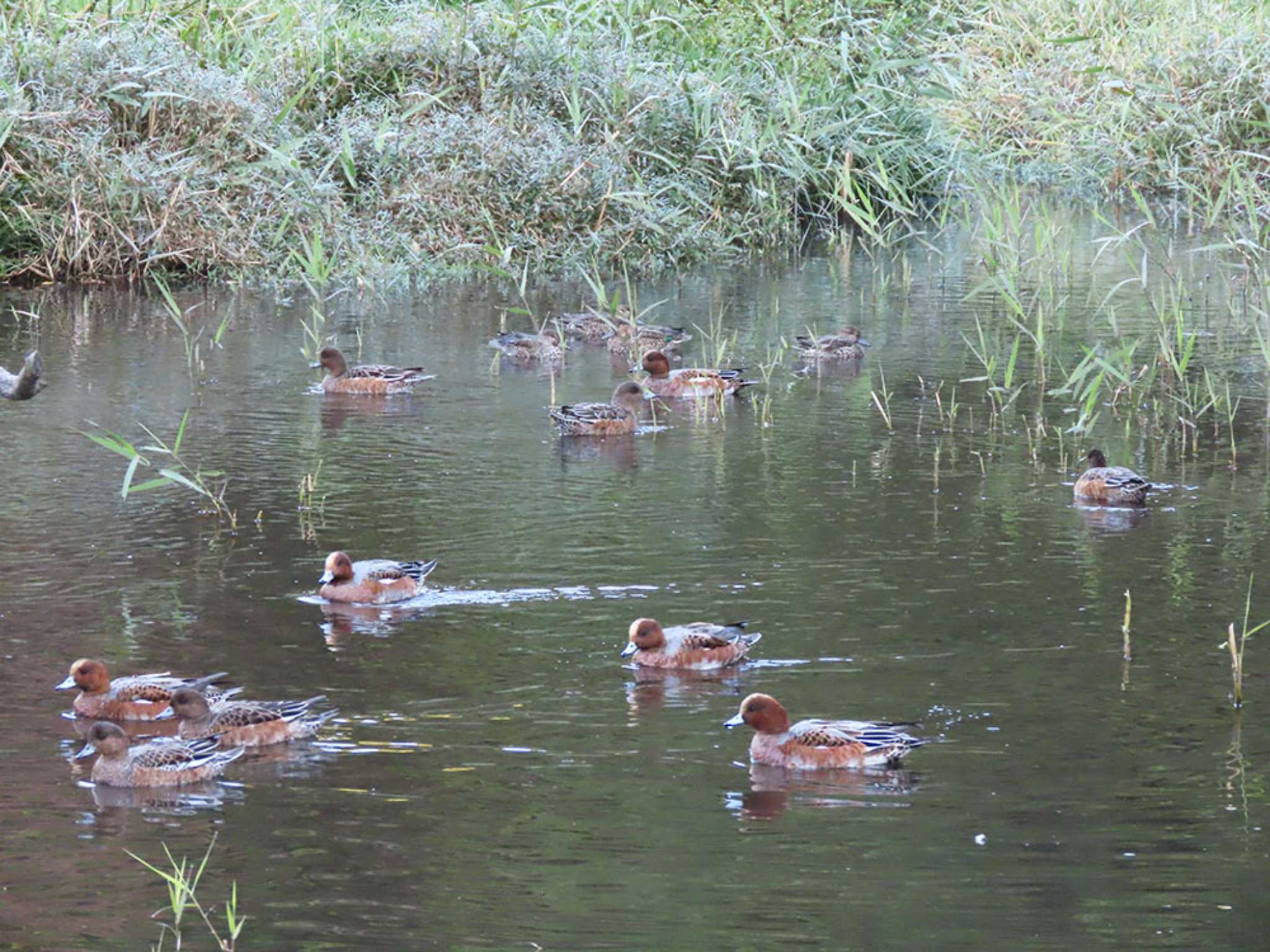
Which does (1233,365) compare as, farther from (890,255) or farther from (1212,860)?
(1212,860)

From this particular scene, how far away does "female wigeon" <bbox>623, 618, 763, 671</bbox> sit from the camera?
883 centimetres

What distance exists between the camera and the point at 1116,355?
13938mm

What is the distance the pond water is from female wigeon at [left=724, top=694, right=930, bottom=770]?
7 cm

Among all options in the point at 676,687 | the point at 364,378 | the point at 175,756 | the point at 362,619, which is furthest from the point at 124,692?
the point at 364,378

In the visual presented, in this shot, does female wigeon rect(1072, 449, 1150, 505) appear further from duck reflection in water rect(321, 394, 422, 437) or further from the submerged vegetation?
the submerged vegetation

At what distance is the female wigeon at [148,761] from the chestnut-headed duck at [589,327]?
10488 millimetres

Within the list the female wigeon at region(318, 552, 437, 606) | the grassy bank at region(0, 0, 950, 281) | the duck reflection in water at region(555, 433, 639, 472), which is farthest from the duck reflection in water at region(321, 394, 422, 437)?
the female wigeon at region(318, 552, 437, 606)

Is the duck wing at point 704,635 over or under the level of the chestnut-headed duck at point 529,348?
under

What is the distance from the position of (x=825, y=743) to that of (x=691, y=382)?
7868mm

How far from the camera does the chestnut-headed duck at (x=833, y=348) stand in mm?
16547

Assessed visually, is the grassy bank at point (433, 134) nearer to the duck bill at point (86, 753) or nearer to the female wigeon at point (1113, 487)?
the female wigeon at point (1113, 487)

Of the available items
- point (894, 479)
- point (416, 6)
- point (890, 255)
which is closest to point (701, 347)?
point (894, 479)

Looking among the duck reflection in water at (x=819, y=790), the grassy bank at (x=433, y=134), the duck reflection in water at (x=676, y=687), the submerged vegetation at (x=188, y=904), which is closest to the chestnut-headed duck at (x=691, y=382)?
the grassy bank at (x=433, y=134)

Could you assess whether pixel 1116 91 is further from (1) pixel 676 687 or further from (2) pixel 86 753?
(2) pixel 86 753
